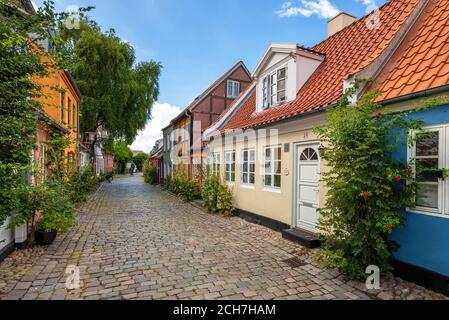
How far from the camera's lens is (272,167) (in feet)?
26.4

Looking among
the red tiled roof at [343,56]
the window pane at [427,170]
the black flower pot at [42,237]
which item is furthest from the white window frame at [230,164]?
the window pane at [427,170]

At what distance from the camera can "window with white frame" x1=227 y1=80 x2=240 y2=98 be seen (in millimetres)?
16688

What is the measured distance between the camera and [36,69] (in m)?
4.98

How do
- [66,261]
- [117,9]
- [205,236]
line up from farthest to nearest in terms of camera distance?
[117,9] → [205,236] → [66,261]

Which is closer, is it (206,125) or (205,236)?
(205,236)

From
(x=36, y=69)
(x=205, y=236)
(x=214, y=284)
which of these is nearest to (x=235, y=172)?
(x=205, y=236)

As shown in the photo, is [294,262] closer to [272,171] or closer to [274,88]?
[272,171]

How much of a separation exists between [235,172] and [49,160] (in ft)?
20.8

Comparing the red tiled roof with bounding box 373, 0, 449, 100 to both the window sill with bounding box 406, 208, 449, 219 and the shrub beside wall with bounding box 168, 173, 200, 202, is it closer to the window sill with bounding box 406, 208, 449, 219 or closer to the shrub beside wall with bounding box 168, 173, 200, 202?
the window sill with bounding box 406, 208, 449, 219

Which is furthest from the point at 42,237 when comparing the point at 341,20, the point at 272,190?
the point at 341,20

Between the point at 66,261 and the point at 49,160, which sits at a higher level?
the point at 49,160

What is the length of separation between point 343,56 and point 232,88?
9.85m

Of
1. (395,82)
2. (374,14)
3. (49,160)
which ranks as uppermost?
(374,14)

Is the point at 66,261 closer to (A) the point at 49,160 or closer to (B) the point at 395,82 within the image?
(A) the point at 49,160
